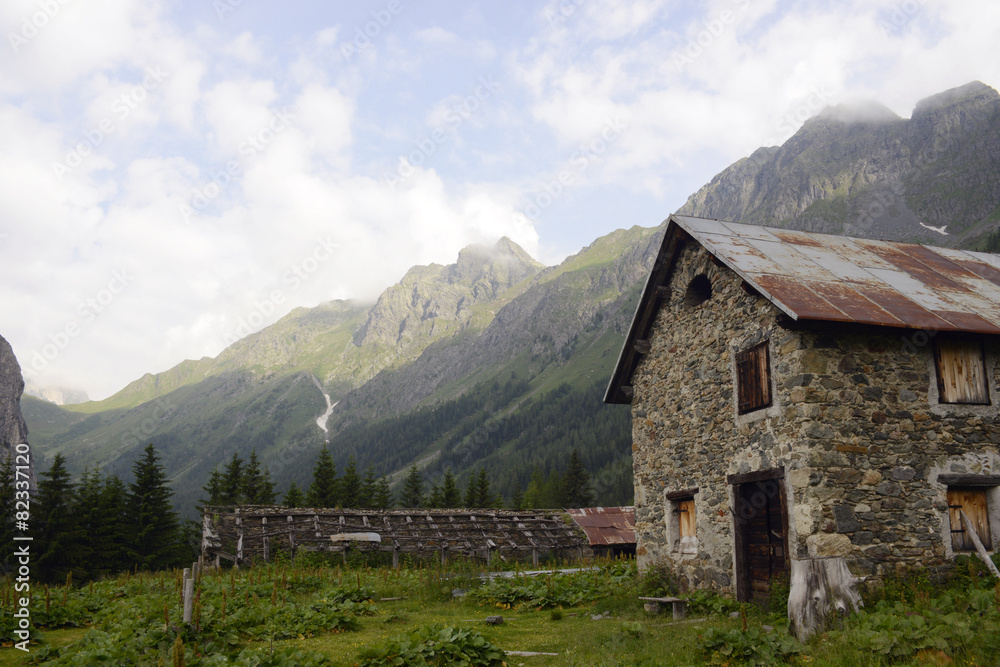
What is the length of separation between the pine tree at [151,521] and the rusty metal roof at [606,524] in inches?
1208

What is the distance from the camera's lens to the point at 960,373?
1347cm

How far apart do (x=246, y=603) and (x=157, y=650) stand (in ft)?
18.7

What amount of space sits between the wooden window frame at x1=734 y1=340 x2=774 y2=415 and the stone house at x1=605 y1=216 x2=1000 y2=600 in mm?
41

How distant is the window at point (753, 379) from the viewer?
13.8m

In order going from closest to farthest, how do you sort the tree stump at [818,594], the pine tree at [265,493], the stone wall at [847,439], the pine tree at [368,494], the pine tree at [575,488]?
1. the tree stump at [818,594]
2. the stone wall at [847,439]
3. the pine tree at [265,493]
4. the pine tree at [368,494]
5. the pine tree at [575,488]

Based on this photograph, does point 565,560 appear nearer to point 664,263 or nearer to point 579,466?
point 664,263

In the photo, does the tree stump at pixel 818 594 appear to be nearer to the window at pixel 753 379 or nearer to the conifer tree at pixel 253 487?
the window at pixel 753 379

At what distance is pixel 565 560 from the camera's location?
37500 millimetres

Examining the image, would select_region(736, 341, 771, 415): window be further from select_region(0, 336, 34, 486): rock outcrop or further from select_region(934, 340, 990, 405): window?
select_region(0, 336, 34, 486): rock outcrop

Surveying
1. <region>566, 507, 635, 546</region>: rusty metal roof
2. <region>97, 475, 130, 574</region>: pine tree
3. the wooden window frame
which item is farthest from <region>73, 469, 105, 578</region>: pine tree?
the wooden window frame

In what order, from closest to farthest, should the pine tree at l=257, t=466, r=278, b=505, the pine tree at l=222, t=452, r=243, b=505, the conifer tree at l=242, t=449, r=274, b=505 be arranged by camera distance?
the pine tree at l=222, t=452, r=243, b=505 → the conifer tree at l=242, t=449, r=274, b=505 → the pine tree at l=257, t=466, r=278, b=505

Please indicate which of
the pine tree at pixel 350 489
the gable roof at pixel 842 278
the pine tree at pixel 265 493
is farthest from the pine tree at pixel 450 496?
the gable roof at pixel 842 278

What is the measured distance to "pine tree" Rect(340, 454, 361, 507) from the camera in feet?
222

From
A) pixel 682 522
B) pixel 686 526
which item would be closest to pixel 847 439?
pixel 686 526
